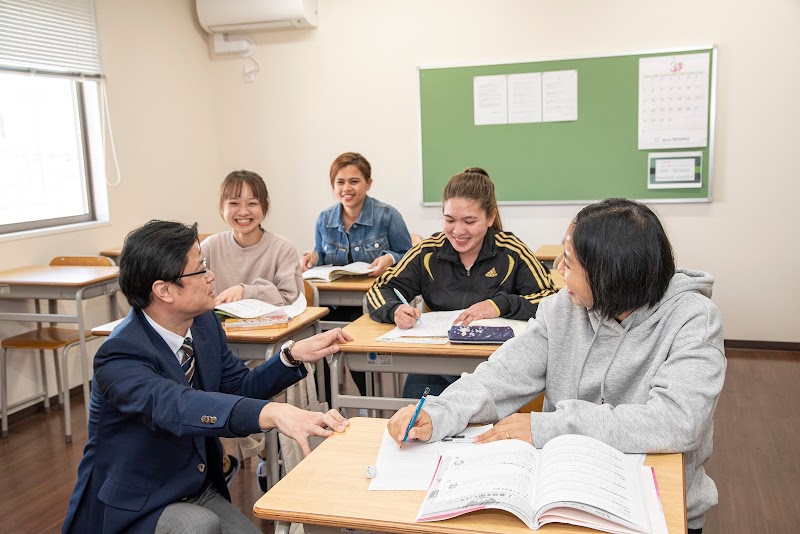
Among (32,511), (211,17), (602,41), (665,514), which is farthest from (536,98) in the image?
(665,514)

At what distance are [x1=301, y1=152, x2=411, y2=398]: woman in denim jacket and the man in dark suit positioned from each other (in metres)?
2.46

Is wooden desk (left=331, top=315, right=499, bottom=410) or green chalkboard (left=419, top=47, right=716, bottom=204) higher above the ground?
green chalkboard (left=419, top=47, right=716, bottom=204)

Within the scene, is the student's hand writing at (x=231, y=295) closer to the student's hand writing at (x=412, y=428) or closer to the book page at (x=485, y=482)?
the student's hand writing at (x=412, y=428)

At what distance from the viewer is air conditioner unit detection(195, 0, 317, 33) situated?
18.6 ft

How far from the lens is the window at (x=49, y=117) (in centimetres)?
439

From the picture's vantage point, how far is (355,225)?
4.53 m

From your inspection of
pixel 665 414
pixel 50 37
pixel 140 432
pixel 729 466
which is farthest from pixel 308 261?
pixel 665 414

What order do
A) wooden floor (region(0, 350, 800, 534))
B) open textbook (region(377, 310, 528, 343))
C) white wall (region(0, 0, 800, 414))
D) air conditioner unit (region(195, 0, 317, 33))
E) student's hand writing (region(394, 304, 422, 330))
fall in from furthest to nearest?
air conditioner unit (region(195, 0, 317, 33)) < white wall (region(0, 0, 800, 414)) < wooden floor (region(0, 350, 800, 534)) < student's hand writing (region(394, 304, 422, 330)) < open textbook (region(377, 310, 528, 343))

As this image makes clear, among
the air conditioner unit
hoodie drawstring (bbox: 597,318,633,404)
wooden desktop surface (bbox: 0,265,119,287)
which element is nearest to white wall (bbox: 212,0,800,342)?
the air conditioner unit

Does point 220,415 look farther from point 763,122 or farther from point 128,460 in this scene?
point 763,122

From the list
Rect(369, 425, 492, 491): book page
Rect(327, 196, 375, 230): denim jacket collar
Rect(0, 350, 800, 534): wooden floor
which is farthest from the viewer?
Rect(327, 196, 375, 230): denim jacket collar

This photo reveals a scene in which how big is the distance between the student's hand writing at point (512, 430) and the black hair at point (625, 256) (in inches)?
13.1

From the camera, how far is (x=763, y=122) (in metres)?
5.06

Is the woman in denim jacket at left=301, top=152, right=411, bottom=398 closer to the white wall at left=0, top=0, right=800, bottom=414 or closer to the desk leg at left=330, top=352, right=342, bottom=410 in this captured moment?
the white wall at left=0, top=0, right=800, bottom=414
